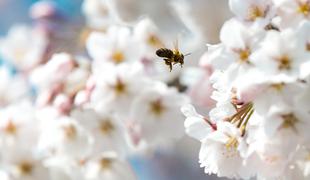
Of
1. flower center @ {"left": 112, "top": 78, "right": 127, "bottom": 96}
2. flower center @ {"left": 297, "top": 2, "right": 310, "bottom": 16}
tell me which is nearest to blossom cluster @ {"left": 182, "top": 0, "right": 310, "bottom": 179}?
flower center @ {"left": 297, "top": 2, "right": 310, "bottom": 16}

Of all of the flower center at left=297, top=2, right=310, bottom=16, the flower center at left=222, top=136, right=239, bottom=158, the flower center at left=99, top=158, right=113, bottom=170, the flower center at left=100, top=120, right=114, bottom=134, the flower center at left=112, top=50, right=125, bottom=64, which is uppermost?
the flower center at left=112, top=50, right=125, bottom=64

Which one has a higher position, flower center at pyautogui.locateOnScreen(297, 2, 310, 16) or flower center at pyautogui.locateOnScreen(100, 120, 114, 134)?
flower center at pyautogui.locateOnScreen(100, 120, 114, 134)

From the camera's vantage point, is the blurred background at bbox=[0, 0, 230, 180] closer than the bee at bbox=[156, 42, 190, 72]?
No

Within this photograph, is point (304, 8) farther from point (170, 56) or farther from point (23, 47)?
point (23, 47)

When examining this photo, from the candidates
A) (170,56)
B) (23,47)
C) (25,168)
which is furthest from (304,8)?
(23,47)

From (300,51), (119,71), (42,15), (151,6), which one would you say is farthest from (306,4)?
(42,15)

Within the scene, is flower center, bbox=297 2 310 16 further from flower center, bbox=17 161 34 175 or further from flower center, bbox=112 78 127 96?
flower center, bbox=17 161 34 175
